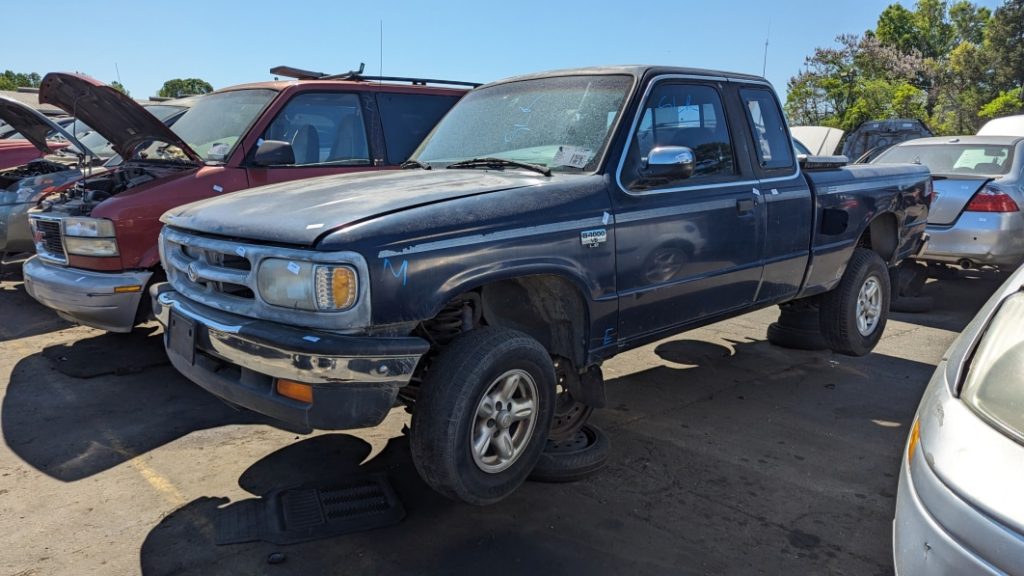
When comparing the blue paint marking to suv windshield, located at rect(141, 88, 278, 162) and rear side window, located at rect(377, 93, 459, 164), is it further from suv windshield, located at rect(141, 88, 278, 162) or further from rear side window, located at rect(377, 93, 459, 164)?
rear side window, located at rect(377, 93, 459, 164)

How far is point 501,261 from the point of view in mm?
3068

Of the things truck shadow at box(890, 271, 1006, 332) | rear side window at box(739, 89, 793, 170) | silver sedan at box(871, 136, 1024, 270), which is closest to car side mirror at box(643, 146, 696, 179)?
rear side window at box(739, 89, 793, 170)

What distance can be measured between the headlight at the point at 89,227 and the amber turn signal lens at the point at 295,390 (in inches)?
108

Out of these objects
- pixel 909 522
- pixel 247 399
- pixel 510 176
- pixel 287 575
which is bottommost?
pixel 287 575

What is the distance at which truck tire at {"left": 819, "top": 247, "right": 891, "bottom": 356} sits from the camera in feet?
17.6

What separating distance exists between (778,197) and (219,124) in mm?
4264

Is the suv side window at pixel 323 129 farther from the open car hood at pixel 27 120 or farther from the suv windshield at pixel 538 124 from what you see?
the open car hood at pixel 27 120

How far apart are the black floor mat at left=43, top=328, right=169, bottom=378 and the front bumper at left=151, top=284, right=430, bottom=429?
2.73m

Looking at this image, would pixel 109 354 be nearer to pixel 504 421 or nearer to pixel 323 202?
A: pixel 323 202

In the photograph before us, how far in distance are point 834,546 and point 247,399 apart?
2.56 m

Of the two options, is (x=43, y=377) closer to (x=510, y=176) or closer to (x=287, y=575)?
(x=287, y=575)

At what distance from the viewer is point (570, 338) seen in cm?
353

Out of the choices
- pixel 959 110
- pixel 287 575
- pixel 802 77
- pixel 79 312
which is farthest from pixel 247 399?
pixel 959 110

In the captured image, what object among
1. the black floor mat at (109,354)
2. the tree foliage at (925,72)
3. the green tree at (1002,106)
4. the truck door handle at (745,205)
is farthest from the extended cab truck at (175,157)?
the green tree at (1002,106)
